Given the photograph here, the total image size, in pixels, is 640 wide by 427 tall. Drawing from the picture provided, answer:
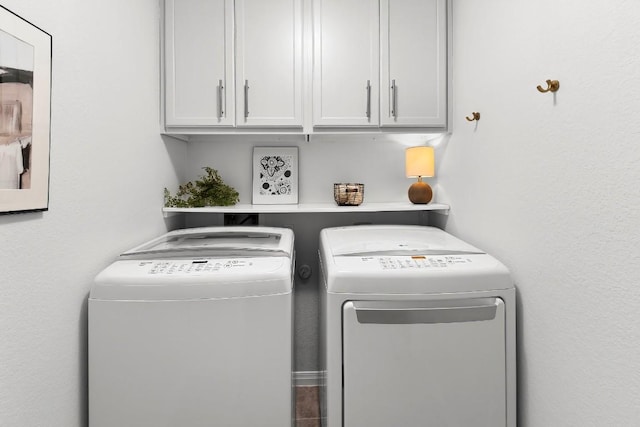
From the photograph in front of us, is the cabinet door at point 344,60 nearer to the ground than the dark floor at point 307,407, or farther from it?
farther from it

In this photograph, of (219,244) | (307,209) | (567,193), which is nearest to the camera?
(567,193)

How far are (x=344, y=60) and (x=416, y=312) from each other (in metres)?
1.30

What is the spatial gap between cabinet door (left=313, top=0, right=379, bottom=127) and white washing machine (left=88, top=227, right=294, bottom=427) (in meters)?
1.01

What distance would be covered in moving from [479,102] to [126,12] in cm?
155

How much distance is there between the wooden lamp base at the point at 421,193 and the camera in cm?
212

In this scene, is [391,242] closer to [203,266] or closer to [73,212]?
[203,266]

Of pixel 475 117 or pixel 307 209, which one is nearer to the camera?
pixel 475 117

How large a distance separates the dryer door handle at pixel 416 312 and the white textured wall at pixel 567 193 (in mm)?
186

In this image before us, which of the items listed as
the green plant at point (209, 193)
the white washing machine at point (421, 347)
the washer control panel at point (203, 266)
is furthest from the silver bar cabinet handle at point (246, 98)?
the white washing machine at point (421, 347)

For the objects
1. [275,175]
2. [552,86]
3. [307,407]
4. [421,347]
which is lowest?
[307,407]

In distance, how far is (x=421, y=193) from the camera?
2125 millimetres

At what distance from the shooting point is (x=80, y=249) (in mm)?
1240

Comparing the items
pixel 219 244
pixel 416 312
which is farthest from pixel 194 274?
pixel 416 312

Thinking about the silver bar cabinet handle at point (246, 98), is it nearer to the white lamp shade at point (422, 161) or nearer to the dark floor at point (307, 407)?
the white lamp shade at point (422, 161)
